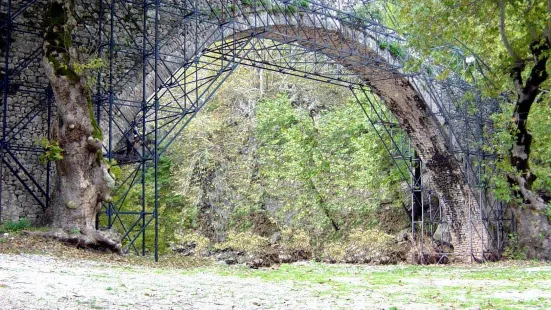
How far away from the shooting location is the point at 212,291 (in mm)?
7801

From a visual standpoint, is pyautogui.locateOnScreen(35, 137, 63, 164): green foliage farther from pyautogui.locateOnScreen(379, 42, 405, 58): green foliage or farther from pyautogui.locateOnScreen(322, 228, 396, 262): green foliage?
pyautogui.locateOnScreen(322, 228, 396, 262): green foliage

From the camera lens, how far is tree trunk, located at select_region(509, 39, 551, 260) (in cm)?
1484

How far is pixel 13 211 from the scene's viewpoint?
12844 millimetres

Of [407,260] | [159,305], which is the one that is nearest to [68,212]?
[159,305]

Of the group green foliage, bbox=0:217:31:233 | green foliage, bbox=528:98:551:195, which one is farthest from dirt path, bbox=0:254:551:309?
green foliage, bbox=528:98:551:195

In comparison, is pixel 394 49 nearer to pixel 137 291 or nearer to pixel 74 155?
pixel 74 155

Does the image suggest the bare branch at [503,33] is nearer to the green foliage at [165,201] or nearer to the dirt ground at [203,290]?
the dirt ground at [203,290]

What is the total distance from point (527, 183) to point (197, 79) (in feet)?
24.7

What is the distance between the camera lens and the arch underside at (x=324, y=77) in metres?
14.3

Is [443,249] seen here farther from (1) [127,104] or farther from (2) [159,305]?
(2) [159,305]

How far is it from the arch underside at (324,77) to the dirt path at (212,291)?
4.74 metres

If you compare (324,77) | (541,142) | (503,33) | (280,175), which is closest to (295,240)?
(280,175)

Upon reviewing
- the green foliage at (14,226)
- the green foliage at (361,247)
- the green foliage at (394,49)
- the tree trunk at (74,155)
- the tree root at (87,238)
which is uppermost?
the green foliage at (394,49)

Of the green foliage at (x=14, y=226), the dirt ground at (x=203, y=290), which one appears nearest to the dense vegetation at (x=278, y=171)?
the green foliage at (x=14, y=226)
